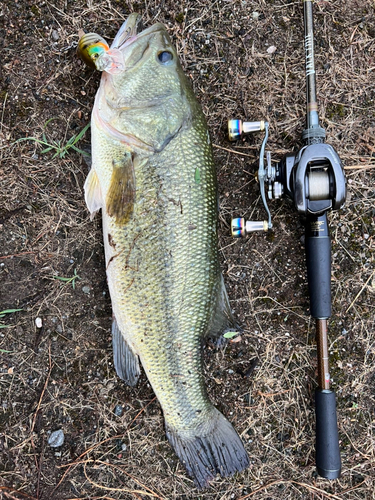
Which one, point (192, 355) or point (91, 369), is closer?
point (192, 355)

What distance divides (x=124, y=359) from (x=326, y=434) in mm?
1449

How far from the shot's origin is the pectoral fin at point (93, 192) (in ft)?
8.07

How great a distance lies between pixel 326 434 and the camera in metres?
2.56

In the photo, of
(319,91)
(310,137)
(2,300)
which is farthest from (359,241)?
(2,300)

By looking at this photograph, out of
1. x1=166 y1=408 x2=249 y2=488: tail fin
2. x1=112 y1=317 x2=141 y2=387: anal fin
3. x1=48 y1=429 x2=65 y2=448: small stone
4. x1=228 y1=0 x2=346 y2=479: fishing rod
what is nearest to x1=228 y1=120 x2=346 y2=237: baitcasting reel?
x1=228 y1=0 x2=346 y2=479: fishing rod

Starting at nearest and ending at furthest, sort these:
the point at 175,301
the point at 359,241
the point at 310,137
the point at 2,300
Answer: the point at 175,301, the point at 310,137, the point at 2,300, the point at 359,241

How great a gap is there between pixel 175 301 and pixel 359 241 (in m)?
1.56

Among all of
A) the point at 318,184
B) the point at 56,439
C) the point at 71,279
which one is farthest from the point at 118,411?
the point at 318,184

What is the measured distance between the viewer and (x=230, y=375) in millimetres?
2838

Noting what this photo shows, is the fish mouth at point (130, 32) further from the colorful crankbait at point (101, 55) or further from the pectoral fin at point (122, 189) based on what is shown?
the pectoral fin at point (122, 189)

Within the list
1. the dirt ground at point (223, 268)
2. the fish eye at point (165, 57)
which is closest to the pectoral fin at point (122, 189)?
the dirt ground at point (223, 268)

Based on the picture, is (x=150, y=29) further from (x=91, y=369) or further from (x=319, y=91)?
(x=91, y=369)

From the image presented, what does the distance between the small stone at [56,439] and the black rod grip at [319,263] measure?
1.97 meters

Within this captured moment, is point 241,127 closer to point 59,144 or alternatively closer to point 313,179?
point 313,179
